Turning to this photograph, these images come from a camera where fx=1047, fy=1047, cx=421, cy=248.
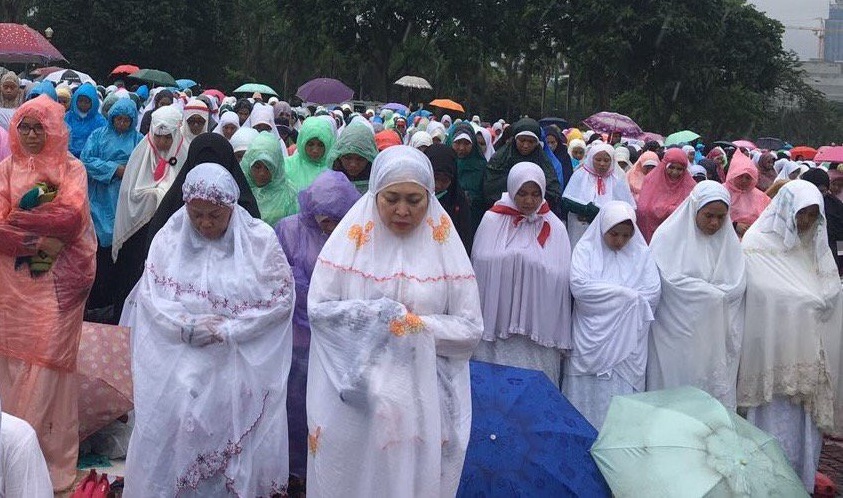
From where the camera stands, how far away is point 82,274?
5141 mm

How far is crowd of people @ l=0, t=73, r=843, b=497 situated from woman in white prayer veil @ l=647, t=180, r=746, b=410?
0.04 feet

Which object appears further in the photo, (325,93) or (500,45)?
A: (500,45)

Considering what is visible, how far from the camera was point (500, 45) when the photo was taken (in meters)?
36.3

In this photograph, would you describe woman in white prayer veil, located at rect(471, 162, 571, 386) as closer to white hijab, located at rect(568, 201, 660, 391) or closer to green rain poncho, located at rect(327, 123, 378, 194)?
white hijab, located at rect(568, 201, 660, 391)

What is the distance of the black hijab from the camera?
5320 millimetres

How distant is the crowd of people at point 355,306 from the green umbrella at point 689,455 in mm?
776

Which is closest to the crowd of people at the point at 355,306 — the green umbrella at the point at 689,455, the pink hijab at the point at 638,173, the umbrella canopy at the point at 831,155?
the green umbrella at the point at 689,455

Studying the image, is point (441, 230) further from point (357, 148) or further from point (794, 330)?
point (794, 330)

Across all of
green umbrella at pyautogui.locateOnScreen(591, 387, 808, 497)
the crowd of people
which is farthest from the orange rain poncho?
green umbrella at pyautogui.locateOnScreen(591, 387, 808, 497)

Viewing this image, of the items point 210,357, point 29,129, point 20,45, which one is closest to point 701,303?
point 210,357

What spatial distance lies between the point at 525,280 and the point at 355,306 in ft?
6.94

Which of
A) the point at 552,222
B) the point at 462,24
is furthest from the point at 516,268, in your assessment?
the point at 462,24

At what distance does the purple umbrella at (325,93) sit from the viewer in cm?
2372

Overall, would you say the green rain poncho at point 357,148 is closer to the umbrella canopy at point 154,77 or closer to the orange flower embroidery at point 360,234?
the orange flower embroidery at point 360,234
